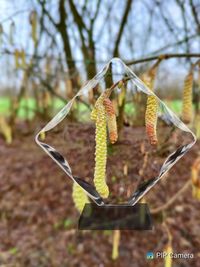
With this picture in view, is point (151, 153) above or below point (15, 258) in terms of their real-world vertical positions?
above

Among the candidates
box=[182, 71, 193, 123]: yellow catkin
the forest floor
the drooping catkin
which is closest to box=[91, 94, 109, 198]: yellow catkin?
the drooping catkin

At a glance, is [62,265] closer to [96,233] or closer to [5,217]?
[96,233]

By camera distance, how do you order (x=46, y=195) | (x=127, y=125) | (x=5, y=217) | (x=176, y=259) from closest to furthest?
(x=127, y=125), (x=176, y=259), (x=5, y=217), (x=46, y=195)

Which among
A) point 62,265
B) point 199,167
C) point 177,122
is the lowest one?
→ point 62,265

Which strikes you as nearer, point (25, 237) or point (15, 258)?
point (15, 258)

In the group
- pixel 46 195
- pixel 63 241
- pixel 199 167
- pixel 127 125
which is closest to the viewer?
pixel 199 167

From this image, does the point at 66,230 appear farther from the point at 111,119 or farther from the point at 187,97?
the point at 111,119

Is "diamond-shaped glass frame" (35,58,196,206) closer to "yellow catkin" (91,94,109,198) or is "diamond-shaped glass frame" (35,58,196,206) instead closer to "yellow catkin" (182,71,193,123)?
"yellow catkin" (91,94,109,198)

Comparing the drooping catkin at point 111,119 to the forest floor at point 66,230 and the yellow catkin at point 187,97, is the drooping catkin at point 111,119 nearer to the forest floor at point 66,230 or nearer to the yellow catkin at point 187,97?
the yellow catkin at point 187,97

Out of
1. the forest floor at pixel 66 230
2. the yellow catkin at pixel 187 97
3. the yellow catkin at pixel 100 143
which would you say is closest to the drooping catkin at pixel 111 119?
the yellow catkin at pixel 100 143

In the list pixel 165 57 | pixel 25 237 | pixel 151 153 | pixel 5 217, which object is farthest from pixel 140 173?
pixel 5 217
